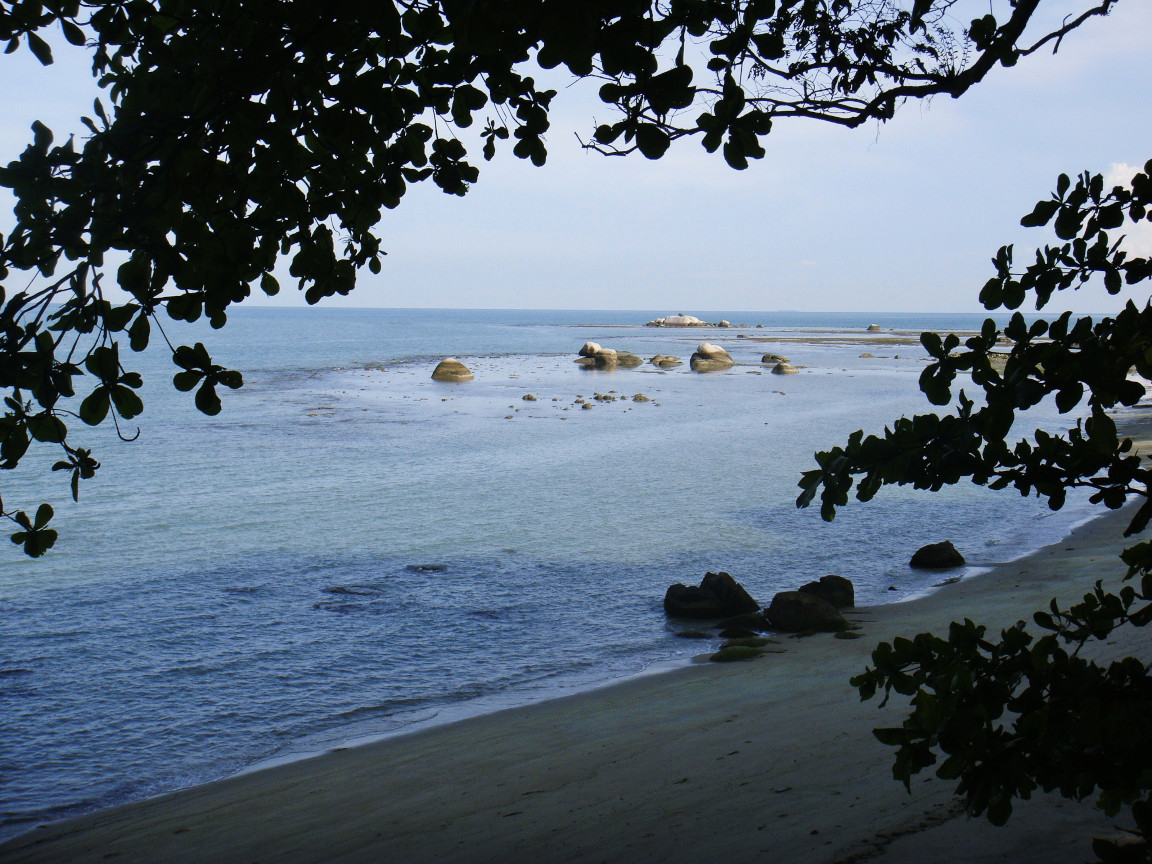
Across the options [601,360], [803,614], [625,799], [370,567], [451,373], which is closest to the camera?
[625,799]

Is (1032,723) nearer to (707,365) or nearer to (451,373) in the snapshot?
(451,373)

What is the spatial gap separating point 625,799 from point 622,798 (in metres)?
0.03

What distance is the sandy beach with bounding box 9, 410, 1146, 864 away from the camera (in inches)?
183

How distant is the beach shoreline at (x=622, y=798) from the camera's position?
4.66 meters

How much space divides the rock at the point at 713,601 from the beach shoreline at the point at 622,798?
2.49 metres

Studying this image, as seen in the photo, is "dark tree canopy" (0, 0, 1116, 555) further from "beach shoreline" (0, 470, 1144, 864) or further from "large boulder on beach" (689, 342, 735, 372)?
"large boulder on beach" (689, 342, 735, 372)

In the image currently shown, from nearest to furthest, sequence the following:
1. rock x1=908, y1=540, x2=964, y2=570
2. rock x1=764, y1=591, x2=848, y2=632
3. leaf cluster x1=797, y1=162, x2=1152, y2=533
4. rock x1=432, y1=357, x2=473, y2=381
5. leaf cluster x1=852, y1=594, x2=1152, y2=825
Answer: leaf cluster x1=852, y1=594, x2=1152, y2=825 → leaf cluster x1=797, y1=162, x2=1152, y2=533 → rock x1=764, y1=591, x2=848, y2=632 → rock x1=908, y1=540, x2=964, y2=570 → rock x1=432, y1=357, x2=473, y2=381

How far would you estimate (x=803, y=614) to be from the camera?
11.7 m

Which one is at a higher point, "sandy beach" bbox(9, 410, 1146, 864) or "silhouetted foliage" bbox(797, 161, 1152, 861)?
"silhouetted foliage" bbox(797, 161, 1152, 861)

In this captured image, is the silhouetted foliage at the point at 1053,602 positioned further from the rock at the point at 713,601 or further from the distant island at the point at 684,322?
the distant island at the point at 684,322

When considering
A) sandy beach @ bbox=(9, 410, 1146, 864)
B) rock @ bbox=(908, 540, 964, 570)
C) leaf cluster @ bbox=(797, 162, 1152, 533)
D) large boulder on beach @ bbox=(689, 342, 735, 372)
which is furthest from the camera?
large boulder on beach @ bbox=(689, 342, 735, 372)

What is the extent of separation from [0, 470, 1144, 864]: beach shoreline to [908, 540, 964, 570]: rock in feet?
19.4

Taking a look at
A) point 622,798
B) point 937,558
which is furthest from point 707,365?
point 622,798

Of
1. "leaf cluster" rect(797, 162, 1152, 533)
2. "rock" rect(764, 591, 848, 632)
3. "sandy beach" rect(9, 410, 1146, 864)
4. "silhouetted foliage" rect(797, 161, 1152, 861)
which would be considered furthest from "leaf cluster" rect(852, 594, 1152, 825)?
"rock" rect(764, 591, 848, 632)
